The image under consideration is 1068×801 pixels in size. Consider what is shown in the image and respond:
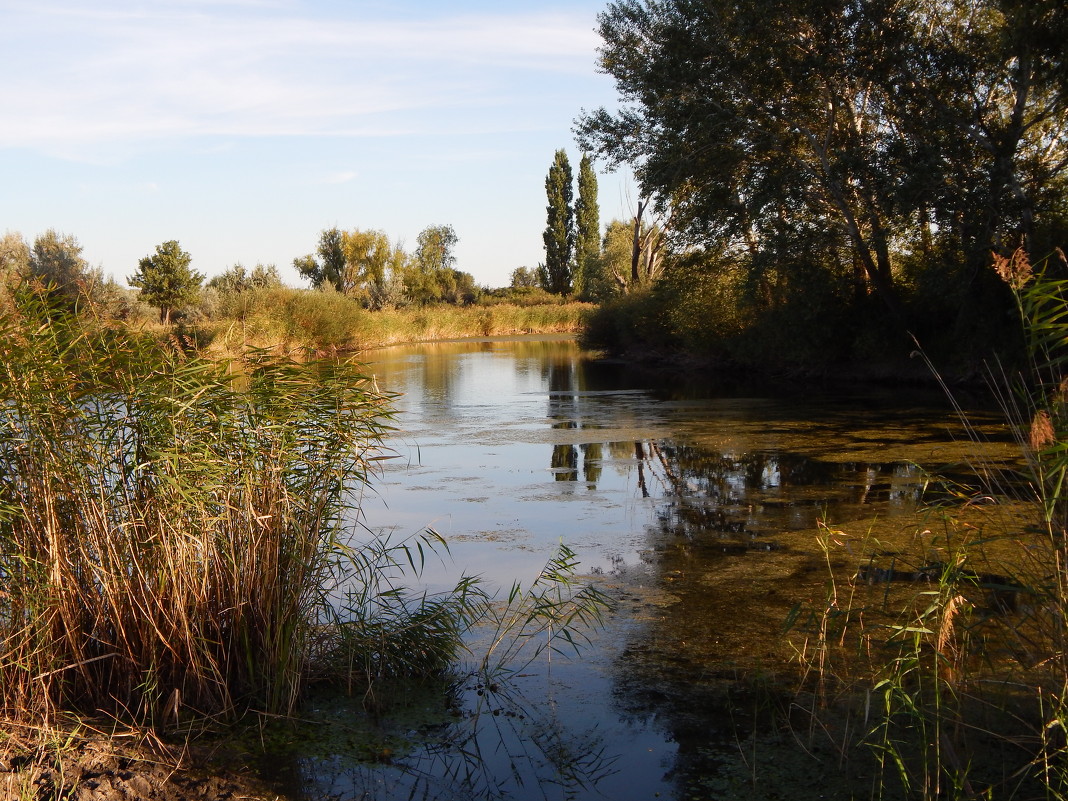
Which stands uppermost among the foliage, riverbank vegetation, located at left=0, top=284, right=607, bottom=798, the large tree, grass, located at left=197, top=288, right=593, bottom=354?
the large tree

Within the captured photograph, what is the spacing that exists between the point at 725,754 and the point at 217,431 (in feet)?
8.41

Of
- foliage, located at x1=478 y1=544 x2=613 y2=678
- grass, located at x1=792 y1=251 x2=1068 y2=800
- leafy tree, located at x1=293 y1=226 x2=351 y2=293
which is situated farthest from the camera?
leafy tree, located at x1=293 y1=226 x2=351 y2=293

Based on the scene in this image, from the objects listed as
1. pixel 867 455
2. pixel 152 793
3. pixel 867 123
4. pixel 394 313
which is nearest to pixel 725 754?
pixel 152 793

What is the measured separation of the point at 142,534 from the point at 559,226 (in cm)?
5774

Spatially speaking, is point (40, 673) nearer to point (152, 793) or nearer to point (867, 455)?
point (152, 793)

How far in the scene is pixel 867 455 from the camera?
10781 millimetres

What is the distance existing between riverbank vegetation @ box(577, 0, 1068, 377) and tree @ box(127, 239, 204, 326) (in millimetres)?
23731

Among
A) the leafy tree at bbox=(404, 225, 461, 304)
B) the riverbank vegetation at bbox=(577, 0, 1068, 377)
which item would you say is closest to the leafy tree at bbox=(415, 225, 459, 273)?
the leafy tree at bbox=(404, 225, 461, 304)

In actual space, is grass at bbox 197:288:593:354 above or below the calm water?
above

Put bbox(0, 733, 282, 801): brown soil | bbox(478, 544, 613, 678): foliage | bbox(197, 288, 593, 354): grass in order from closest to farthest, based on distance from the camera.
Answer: bbox(0, 733, 282, 801): brown soil, bbox(478, 544, 613, 678): foliage, bbox(197, 288, 593, 354): grass

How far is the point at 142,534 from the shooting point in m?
4.04

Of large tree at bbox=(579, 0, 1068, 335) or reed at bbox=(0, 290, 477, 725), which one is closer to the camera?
reed at bbox=(0, 290, 477, 725)

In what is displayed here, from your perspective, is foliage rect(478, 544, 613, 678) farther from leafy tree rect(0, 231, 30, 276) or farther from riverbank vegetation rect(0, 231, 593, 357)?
leafy tree rect(0, 231, 30, 276)

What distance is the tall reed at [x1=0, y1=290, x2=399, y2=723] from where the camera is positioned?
3.82 metres
